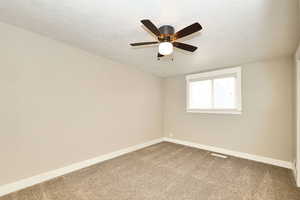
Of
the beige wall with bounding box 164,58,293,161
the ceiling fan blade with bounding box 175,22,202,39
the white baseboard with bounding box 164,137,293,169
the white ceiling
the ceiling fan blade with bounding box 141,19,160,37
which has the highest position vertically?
the white ceiling

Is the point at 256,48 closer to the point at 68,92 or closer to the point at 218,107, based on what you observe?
the point at 218,107

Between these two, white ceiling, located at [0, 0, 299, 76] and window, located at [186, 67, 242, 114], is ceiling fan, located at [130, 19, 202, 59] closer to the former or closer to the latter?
white ceiling, located at [0, 0, 299, 76]

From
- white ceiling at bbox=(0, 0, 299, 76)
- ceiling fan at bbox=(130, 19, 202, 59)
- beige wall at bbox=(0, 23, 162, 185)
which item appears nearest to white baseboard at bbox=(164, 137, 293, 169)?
beige wall at bbox=(0, 23, 162, 185)

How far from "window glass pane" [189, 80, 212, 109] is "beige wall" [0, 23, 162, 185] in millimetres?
1992

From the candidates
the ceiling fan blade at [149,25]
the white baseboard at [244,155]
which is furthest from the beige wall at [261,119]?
the ceiling fan blade at [149,25]

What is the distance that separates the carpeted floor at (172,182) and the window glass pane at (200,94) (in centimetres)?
156

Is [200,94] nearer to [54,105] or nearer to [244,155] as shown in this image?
[244,155]

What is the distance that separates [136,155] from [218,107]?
255 centimetres

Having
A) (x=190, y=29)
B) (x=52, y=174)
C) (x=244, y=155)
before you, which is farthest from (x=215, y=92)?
(x=52, y=174)

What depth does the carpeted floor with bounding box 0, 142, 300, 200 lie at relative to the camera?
1.94 metres

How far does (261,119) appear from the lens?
119 inches

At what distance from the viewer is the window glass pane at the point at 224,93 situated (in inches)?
138

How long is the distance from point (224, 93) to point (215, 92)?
235mm

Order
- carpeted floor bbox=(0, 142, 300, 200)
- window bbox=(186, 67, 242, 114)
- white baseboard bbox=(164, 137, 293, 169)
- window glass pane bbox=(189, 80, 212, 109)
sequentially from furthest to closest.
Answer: window glass pane bbox=(189, 80, 212, 109), window bbox=(186, 67, 242, 114), white baseboard bbox=(164, 137, 293, 169), carpeted floor bbox=(0, 142, 300, 200)
